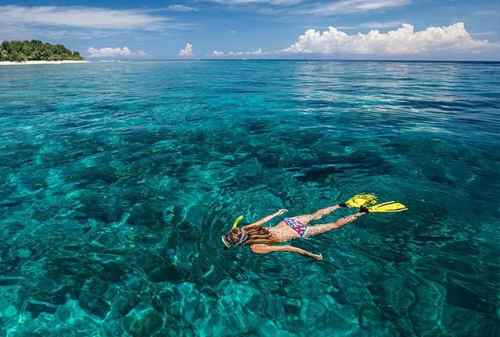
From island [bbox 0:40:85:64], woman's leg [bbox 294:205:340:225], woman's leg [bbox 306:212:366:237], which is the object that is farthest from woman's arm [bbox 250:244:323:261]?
island [bbox 0:40:85:64]

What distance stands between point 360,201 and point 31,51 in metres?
156

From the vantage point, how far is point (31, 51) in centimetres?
12725

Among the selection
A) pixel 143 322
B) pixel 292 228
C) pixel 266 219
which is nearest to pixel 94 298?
pixel 143 322

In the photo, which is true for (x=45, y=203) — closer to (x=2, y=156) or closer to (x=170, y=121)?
(x=2, y=156)

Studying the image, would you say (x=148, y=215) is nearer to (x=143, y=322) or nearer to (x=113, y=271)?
(x=113, y=271)

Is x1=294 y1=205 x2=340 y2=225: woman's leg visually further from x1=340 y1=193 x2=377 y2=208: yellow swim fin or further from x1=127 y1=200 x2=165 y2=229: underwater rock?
x1=127 y1=200 x2=165 y2=229: underwater rock

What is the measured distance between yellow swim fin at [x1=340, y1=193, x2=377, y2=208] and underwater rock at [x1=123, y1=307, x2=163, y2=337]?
21.8ft

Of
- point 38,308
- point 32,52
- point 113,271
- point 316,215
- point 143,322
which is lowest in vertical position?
point 143,322

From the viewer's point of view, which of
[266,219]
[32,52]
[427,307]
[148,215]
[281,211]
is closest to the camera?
[427,307]

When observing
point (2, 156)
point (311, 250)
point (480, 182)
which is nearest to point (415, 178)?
point (480, 182)

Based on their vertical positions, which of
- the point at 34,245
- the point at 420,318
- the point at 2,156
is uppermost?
the point at 2,156

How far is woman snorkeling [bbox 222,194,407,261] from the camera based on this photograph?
8289mm

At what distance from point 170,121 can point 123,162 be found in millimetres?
8858

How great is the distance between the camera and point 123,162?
584 inches
